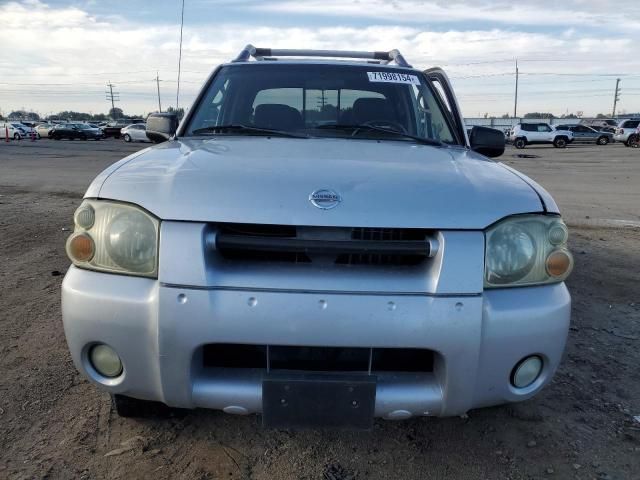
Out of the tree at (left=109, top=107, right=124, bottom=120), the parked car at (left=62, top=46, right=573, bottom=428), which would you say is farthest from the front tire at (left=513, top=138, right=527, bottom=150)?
the tree at (left=109, top=107, right=124, bottom=120)

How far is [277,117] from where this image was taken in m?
3.28

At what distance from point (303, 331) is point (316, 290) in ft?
0.49

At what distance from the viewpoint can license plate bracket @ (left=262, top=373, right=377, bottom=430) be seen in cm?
195

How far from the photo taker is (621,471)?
238cm

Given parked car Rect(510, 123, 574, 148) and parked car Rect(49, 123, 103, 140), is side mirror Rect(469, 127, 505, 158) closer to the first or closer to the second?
parked car Rect(510, 123, 574, 148)

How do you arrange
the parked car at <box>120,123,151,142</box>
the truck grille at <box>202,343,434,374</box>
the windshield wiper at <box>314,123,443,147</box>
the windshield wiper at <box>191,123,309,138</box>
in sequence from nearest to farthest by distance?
1. the truck grille at <box>202,343,434,374</box>
2. the windshield wiper at <box>191,123,309,138</box>
3. the windshield wiper at <box>314,123,443,147</box>
4. the parked car at <box>120,123,151,142</box>

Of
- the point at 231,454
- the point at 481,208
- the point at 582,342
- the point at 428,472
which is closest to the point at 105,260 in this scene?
the point at 231,454

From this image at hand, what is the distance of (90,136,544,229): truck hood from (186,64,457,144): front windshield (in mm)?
846

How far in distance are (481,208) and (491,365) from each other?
591 mm

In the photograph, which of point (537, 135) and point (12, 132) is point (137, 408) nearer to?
point (537, 135)

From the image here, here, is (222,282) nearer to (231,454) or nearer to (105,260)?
(105,260)

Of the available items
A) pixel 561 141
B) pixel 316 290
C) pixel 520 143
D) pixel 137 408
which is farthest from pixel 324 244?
pixel 561 141

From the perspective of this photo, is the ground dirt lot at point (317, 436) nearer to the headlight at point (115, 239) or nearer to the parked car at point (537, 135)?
the headlight at point (115, 239)

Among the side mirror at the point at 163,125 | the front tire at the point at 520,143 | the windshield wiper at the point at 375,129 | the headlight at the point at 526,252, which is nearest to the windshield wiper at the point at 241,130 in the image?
the windshield wiper at the point at 375,129
